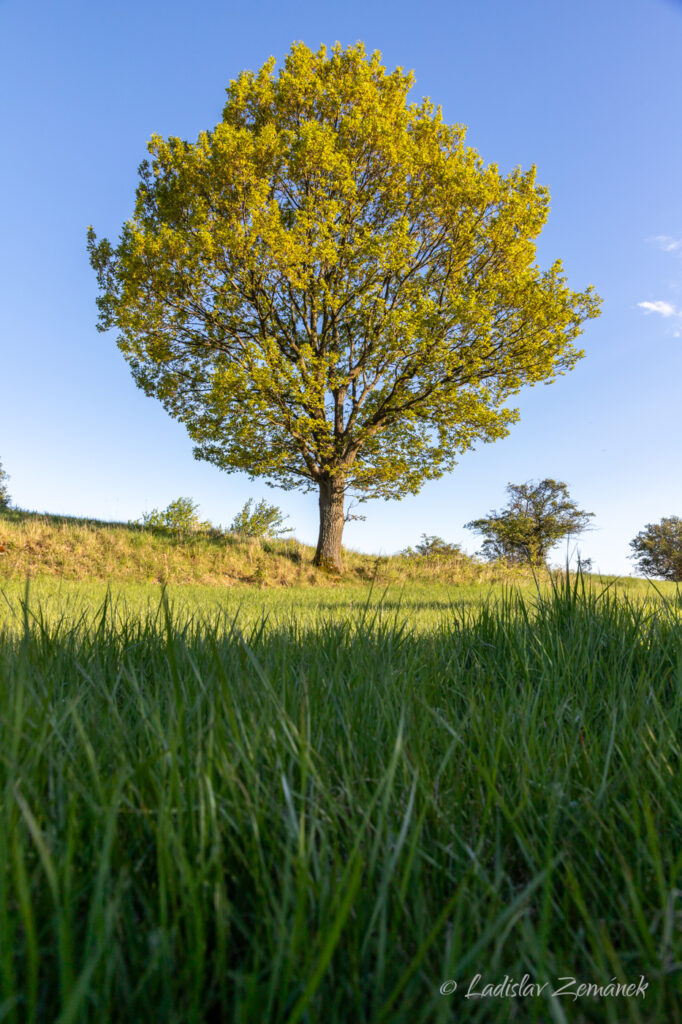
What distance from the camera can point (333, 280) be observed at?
1454 centimetres

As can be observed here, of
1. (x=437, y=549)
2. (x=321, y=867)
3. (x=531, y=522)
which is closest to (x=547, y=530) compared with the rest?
(x=531, y=522)

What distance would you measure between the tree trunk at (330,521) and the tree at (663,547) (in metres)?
34.9

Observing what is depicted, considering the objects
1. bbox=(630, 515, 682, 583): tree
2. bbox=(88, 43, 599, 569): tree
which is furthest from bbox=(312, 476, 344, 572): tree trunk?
bbox=(630, 515, 682, 583): tree

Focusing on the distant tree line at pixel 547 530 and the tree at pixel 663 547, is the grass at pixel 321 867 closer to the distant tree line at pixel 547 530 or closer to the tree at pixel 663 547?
the distant tree line at pixel 547 530

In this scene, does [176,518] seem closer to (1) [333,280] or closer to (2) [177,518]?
(2) [177,518]

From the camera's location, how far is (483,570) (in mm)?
17469

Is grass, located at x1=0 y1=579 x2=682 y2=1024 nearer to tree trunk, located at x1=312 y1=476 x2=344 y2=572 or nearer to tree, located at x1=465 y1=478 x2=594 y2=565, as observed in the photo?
tree trunk, located at x1=312 y1=476 x2=344 y2=572

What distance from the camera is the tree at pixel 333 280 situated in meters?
13.3

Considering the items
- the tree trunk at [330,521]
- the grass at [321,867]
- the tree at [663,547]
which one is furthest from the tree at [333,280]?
the tree at [663,547]

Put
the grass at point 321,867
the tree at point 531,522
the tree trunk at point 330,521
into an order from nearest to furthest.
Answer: the grass at point 321,867, the tree trunk at point 330,521, the tree at point 531,522

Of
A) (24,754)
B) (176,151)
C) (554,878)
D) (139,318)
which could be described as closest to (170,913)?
(24,754)

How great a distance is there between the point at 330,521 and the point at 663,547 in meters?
38.1

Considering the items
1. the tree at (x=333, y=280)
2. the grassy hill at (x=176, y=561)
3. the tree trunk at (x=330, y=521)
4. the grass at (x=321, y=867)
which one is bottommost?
the grass at (x=321, y=867)

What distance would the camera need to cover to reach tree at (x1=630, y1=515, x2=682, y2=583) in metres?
42.6
